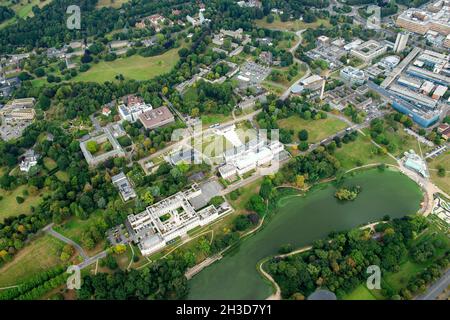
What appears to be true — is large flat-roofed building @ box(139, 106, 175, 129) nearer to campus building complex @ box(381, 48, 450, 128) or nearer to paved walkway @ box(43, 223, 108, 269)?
paved walkway @ box(43, 223, 108, 269)

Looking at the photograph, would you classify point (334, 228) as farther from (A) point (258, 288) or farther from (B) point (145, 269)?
(B) point (145, 269)

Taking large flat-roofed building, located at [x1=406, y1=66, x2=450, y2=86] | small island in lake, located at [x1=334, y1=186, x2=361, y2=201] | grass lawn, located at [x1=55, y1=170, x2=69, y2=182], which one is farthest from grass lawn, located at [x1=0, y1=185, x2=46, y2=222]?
large flat-roofed building, located at [x1=406, y1=66, x2=450, y2=86]

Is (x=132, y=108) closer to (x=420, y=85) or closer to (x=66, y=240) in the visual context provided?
(x=66, y=240)

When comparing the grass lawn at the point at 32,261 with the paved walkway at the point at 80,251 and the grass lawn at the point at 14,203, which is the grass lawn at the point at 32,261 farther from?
the grass lawn at the point at 14,203

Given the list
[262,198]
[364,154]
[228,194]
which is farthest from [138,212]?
[364,154]

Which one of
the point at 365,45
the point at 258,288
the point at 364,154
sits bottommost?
the point at 258,288

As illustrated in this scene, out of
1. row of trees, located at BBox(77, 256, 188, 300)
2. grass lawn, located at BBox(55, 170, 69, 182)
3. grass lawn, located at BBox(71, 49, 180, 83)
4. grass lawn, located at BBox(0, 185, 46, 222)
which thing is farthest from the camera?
grass lawn, located at BBox(71, 49, 180, 83)
